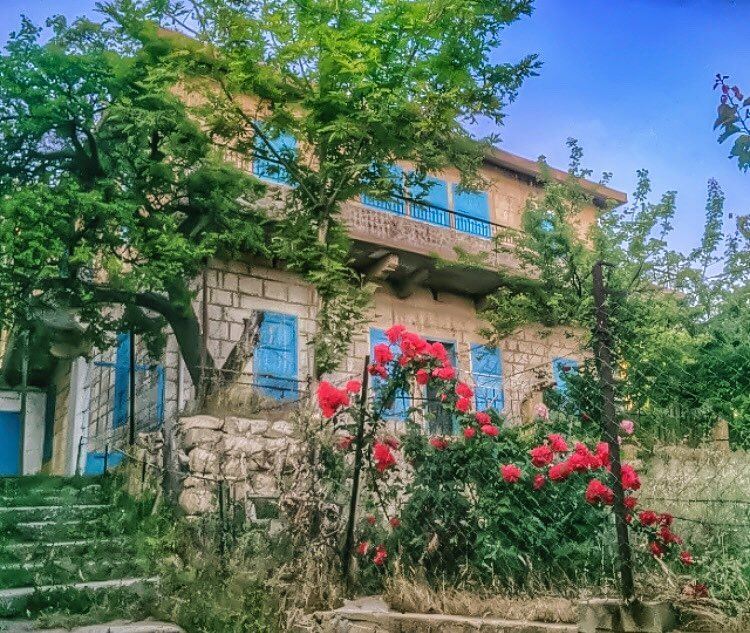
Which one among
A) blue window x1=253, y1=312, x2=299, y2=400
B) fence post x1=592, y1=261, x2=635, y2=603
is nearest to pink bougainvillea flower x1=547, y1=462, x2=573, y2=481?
fence post x1=592, y1=261, x2=635, y2=603

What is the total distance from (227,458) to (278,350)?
334 centimetres

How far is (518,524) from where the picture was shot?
16.4ft

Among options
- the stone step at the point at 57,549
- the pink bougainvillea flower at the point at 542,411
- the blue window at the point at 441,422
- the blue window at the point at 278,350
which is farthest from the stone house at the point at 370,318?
the blue window at the point at 441,422

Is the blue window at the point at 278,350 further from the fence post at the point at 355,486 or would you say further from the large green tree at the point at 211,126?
the fence post at the point at 355,486

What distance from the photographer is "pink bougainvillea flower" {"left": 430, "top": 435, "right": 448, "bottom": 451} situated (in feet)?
17.5

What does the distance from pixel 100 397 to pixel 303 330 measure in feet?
12.3

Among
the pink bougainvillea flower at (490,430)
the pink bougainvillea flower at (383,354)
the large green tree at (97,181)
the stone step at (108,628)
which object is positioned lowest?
the stone step at (108,628)

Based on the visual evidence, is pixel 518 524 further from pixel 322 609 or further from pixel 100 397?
pixel 100 397

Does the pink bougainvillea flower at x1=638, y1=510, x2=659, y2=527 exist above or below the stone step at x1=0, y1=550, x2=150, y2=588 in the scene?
above

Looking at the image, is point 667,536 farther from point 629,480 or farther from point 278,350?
point 278,350

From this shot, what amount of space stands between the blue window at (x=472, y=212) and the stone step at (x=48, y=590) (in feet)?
26.3

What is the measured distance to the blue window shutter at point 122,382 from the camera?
10.6 metres

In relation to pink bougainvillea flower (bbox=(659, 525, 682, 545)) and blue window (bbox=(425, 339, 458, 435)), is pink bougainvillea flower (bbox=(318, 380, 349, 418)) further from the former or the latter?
pink bougainvillea flower (bbox=(659, 525, 682, 545))

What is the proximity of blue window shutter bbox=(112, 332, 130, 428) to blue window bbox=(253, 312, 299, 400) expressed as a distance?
2062 millimetres
